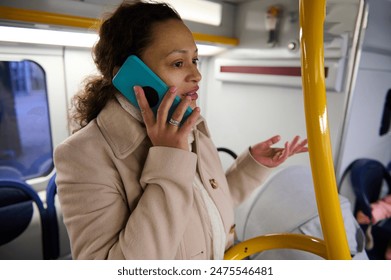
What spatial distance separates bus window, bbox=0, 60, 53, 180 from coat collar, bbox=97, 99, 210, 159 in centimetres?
92


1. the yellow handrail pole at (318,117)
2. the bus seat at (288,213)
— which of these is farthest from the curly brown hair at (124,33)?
the bus seat at (288,213)

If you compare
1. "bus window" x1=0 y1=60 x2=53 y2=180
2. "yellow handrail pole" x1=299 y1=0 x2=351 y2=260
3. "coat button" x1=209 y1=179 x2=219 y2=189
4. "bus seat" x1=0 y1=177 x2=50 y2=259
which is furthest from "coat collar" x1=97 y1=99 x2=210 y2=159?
"bus seat" x1=0 y1=177 x2=50 y2=259

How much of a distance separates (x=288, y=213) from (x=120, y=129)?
54.0 inches

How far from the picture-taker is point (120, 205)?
2.58ft

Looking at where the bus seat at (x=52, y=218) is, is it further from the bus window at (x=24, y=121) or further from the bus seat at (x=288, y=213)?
the bus seat at (x=288, y=213)

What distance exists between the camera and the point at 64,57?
1474mm

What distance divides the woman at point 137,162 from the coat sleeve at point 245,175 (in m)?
0.47

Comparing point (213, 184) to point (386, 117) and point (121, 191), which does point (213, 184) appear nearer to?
point (121, 191)

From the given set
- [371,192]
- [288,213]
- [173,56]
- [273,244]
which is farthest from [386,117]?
[173,56]

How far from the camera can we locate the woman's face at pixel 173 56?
2.54 feet
